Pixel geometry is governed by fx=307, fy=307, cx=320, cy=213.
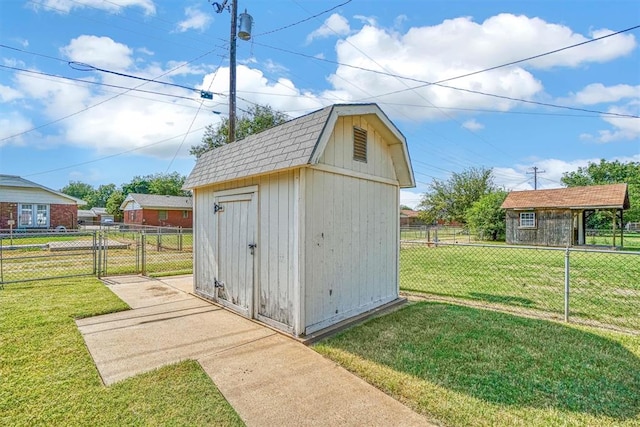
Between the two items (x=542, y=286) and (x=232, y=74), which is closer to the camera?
(x=542, y=286)

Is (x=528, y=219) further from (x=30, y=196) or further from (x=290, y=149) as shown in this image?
(x=30, y=196)

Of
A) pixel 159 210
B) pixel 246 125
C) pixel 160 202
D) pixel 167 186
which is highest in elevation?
pixel 246 125

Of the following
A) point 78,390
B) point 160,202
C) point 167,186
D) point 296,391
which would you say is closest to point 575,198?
point 296,391

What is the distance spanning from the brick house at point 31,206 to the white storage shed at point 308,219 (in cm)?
2298

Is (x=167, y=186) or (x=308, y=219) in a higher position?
(x=167, y=186)

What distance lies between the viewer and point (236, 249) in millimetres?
5008

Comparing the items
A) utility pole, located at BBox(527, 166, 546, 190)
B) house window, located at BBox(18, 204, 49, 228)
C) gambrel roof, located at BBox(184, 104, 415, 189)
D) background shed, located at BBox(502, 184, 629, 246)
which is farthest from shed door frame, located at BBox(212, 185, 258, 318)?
utility pole, located at BBox(527, 166, 546, 190)

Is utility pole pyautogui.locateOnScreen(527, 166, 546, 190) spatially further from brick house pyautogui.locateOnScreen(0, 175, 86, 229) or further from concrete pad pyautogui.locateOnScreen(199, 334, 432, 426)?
brick house pyautogui.locateOnScreen(0, 175, 86, 229)

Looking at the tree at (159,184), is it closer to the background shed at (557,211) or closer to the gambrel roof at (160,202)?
the gambrel roof at (160,202)

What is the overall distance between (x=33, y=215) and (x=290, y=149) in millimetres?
26798

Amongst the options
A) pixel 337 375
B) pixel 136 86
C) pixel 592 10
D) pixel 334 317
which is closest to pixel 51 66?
pixel 136 86

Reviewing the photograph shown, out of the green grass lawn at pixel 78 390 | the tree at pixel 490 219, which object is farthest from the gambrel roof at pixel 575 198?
the green grass lawn at pixel 78 390

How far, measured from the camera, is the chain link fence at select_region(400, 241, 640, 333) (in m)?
4.69

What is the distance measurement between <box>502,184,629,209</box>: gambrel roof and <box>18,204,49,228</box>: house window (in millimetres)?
31789
